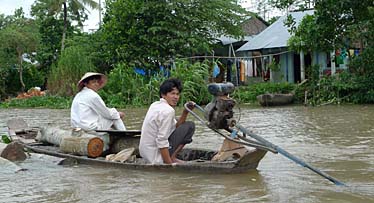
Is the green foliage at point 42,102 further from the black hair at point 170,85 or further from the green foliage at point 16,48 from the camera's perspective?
the black hair at point 170,85

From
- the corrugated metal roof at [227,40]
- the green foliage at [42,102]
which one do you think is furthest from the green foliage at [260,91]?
the green foliage at [42,102]

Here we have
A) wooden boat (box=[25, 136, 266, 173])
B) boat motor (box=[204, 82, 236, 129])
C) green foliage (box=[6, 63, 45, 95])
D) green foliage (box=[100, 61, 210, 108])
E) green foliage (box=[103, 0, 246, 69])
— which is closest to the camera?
boat motor (box=[204, 82, 236, 129])

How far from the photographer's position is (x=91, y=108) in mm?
7555

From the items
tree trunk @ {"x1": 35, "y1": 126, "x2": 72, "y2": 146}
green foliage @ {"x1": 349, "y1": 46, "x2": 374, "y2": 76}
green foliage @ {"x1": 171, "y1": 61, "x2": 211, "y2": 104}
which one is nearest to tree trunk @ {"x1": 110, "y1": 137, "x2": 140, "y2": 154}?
tree trunk @ {"x1": 35, "y1": 126, "x2": 72, "y2": 146}

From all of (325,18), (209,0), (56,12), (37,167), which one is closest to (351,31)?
(325,18)

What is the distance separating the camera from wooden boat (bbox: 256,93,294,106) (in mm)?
18391

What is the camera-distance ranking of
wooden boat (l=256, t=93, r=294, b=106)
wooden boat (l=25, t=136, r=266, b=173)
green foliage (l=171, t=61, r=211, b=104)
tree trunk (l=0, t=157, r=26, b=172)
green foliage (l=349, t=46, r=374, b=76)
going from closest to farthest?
1. wooden boat (l=25, t=136, r=266, b=173)
2. tree trunk (l=0, t=157, r=26, b=172)
3. green foliage (l=349, t=46, r=374, b=76)
4. wooden boat (l=256, t=93, r=294, b=106)
5. green foliage (l=171, t=61, r=211, b=104)

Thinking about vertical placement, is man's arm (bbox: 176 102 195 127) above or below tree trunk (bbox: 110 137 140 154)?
above

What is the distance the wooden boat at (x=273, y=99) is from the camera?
18.4 m

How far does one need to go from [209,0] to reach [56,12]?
32.3 ft

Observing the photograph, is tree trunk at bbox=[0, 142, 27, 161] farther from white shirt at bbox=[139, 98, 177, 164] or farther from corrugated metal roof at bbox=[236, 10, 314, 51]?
corrugated metal roof at bbox=[236, 10, 314, 51]

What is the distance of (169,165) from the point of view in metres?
6.22

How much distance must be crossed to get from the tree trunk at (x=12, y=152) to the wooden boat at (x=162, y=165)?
26cm

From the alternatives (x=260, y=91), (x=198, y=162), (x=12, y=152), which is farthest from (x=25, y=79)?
(x=198, y=162)
